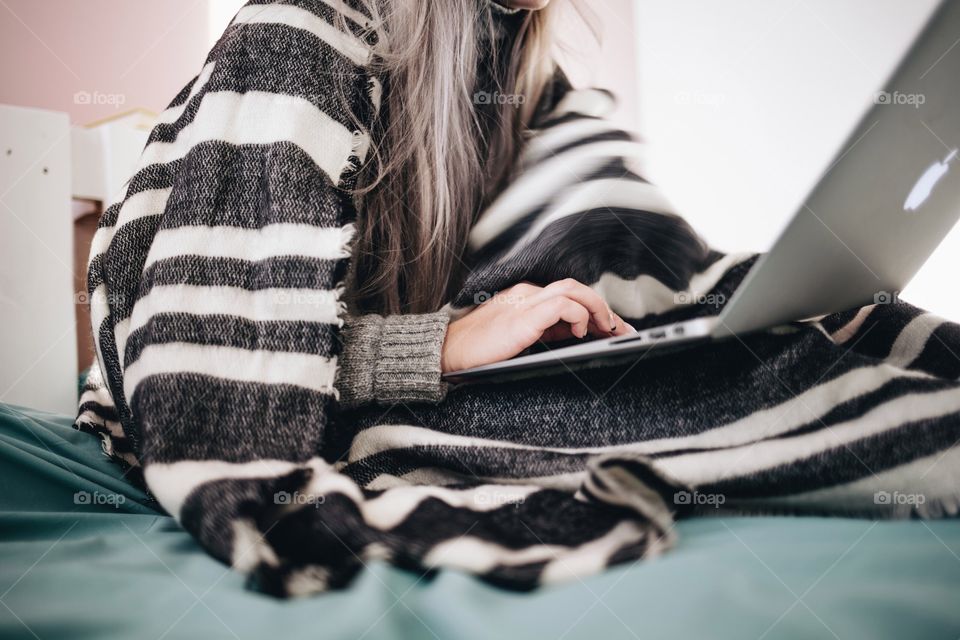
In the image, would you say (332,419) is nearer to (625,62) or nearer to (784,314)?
(784,314)

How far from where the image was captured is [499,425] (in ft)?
1.80

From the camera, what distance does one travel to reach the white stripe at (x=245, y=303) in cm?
51

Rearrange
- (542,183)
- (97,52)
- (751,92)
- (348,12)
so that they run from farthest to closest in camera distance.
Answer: (751,92), (97,52), (542,183), (348,12)

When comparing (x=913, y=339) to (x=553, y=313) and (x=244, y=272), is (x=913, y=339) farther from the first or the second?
(x=244, y=272)

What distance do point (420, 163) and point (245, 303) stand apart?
0.31 m

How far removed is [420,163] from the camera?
29.5 inches

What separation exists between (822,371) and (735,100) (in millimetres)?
2248

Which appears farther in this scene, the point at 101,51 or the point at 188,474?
the point at 101,51

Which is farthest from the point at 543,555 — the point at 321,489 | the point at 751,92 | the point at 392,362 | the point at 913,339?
the point at 751,92

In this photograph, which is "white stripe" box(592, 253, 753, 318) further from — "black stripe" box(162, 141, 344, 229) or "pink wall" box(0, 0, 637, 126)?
"pink wall" box(0, 0, 637, 126)

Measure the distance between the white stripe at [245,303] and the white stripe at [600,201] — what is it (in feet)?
0.92

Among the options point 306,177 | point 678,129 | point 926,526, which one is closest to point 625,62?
point 678,129

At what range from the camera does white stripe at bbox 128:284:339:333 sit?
1.67 ft

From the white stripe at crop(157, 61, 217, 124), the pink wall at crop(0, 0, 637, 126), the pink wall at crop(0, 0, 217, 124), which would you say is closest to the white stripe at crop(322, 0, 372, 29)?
the white stripe at crop(157, 61, 217, 124)
